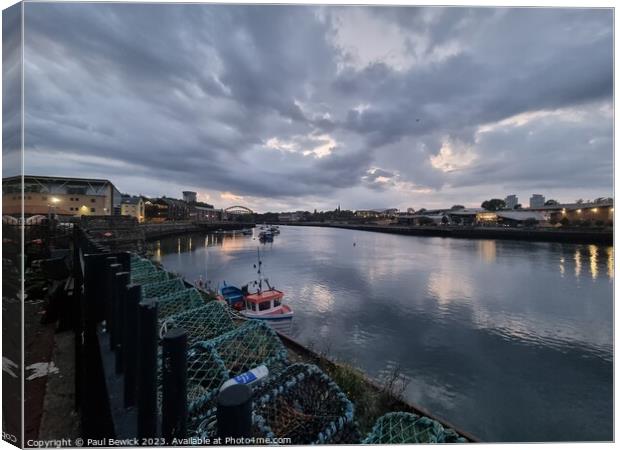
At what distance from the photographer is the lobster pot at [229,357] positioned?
2930 millimetres

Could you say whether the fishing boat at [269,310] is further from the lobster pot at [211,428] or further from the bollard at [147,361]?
the bollard at [147,361]

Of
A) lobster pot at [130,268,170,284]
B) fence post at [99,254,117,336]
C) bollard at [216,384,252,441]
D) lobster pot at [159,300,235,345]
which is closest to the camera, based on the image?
bollard at [216,384,252,441]

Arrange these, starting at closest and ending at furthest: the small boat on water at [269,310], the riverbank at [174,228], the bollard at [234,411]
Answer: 1. the bollard at [234,411]
2. the small boat on water at [269,310]
3. the riverbank at [174,228]

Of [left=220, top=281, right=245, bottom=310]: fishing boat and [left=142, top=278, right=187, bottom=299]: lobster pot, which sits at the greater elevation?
[left=142, top=278, right=187, bottom=299]: lobster pot

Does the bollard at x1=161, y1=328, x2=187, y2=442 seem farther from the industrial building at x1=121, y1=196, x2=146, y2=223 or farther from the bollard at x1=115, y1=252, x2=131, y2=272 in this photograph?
the industrial building at x1=121, y1=196, x2=146, y2=223

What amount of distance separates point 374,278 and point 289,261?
12267 mm

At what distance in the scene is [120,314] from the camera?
215 cm

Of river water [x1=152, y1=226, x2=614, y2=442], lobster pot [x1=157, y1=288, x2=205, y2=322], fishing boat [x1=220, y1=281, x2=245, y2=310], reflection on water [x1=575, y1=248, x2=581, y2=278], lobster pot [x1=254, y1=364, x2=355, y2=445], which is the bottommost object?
river water [x1=152, y1=226, x2=614, y2=442]

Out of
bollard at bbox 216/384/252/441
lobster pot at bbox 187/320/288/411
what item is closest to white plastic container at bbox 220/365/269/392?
lobster pot at bbox 187/320/288/411

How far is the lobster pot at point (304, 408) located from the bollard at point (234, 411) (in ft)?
5.22

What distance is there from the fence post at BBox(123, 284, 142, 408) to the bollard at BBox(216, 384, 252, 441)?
1.07 m

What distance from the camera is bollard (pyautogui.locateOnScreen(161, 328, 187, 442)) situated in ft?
4.68

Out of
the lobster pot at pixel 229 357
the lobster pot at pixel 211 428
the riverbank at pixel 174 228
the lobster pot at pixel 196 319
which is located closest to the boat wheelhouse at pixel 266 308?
the lobster pot at pixel 196 319

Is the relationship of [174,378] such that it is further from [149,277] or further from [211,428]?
[149,277]
